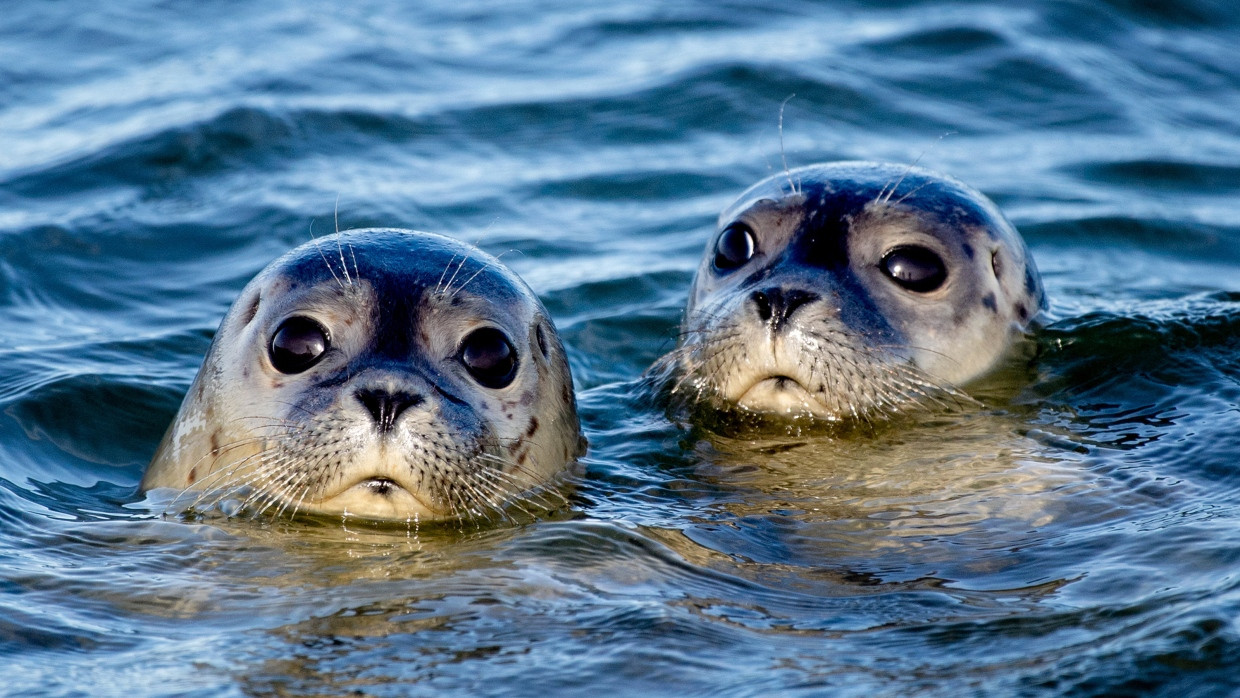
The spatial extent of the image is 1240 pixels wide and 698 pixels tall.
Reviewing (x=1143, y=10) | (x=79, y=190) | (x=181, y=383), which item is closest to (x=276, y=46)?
(x=79, y=190)

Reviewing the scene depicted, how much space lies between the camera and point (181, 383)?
702 cm

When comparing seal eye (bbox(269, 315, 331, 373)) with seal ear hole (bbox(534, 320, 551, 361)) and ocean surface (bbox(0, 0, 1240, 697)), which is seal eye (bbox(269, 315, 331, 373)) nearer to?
ocean surface (bbox(0, 0, 1240, 697))

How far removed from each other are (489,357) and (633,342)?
3124 mm

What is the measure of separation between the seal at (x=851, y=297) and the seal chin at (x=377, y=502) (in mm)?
1538

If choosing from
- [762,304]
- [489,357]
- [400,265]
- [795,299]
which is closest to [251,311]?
[400,265]

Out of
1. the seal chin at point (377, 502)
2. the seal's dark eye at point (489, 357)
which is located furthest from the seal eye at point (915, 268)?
the seal chin at point (377, 502)

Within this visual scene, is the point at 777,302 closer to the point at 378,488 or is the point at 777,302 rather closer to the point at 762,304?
the point at 762,304

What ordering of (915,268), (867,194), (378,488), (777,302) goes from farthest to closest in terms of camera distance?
(867,194) → (915,268) → (777,302) → (378,488)

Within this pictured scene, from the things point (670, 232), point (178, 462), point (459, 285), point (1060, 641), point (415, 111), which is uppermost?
point (415, 111)

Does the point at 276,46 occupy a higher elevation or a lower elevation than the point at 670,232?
higher

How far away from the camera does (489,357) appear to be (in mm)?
5113

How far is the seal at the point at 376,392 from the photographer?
15.3 ft

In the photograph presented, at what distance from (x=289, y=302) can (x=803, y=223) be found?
2121mm

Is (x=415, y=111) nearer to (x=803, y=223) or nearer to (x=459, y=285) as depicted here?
(x=803, y=223)
